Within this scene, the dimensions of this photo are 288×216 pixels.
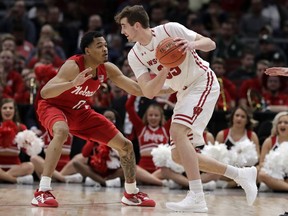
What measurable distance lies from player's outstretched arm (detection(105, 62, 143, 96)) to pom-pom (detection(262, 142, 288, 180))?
9.28 ft

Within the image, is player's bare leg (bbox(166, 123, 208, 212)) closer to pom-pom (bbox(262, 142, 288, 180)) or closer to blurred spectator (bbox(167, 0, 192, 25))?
pom-pom (bbox(262, 142, 288, 180))

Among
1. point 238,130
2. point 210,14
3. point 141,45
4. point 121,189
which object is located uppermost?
point 210,14

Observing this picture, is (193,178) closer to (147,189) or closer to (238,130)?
(147,189)

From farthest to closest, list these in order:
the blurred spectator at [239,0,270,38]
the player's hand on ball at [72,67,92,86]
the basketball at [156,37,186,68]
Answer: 1. the blurred spectator at [239,0,270,38]
2. the player's hand on ball at [72,67,92,86]
3. the basketball at [156,37,186,68]

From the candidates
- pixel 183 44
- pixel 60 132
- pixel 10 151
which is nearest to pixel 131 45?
pixel 10 151

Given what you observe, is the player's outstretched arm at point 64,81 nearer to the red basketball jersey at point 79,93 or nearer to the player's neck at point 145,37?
the red basketball jersey at point 79,93

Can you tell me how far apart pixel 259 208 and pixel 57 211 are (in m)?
1.98

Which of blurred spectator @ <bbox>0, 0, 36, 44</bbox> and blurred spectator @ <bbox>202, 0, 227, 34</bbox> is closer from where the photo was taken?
blurred spectator @ <bbox>0, 0, 36, 44</bbox>

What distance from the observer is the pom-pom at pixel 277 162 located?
384 inches

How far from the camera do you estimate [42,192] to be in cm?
725

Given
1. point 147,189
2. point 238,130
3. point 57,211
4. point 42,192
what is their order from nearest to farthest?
point 57,211 < point 42,192 < point 147,189 < point 238,130

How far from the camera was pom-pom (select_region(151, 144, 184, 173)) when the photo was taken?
33.1 ft

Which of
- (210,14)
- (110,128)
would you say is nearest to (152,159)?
(110,128)

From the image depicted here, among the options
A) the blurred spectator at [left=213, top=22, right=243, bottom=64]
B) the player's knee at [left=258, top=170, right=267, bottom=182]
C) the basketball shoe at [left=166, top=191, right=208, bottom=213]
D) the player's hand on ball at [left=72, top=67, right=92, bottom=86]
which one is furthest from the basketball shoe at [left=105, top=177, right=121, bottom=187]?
the blurred spectator at [left=213, top=22, right=243, bottom=64]
